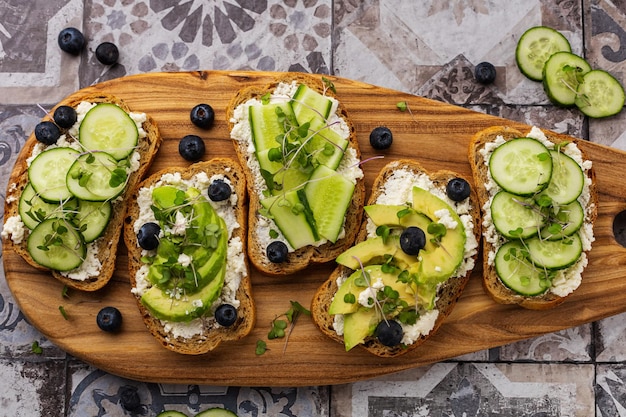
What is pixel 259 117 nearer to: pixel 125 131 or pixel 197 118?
pixel 197 118

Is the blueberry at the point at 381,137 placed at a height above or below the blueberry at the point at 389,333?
above

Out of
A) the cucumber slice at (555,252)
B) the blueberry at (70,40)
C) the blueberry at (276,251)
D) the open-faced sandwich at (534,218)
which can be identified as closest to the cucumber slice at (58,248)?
the blueberry at (276,251)

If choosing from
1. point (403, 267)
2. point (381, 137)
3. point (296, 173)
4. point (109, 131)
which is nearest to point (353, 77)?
point (381, 137)

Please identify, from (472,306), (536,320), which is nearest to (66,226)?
(472,306)

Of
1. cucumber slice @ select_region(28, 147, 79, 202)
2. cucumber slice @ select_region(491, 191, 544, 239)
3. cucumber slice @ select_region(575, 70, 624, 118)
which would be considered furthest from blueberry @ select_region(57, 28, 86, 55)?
cucumber slice @ select_region(575, 70, 624, 118)

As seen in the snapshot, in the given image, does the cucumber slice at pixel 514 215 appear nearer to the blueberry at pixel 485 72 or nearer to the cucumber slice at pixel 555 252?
the cucumber slice at pixel 555 252

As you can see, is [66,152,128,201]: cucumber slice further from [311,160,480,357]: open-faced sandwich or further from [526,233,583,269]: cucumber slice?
[526,233,583,269]: cucumber slice
